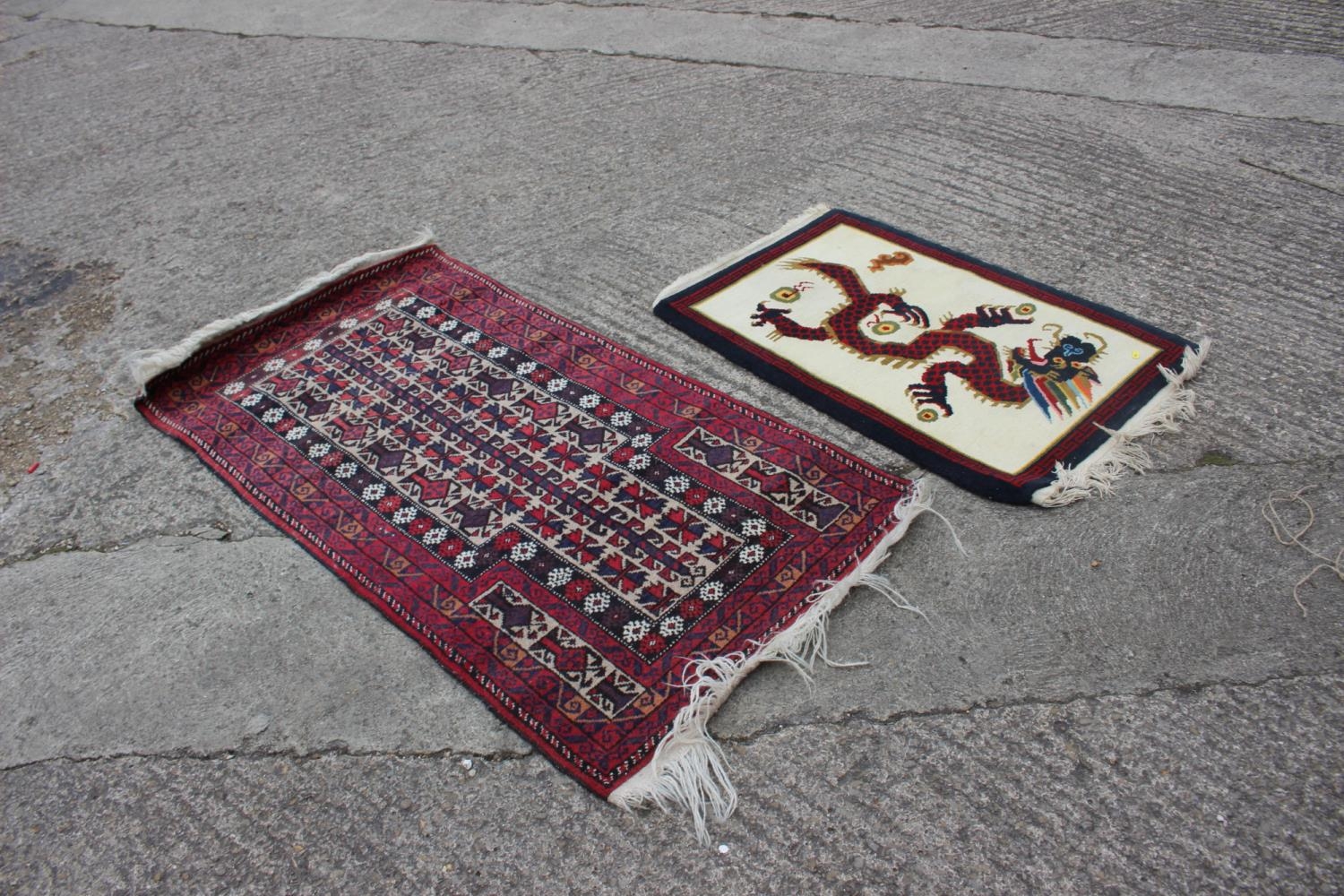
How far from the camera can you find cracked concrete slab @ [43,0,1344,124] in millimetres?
3701

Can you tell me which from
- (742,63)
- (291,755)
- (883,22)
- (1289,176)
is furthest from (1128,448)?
(883,22)

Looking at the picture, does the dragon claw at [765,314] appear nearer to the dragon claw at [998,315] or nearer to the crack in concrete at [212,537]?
the dragon claw at [998,315]

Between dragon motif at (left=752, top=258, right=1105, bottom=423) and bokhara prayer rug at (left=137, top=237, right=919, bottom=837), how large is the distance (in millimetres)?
367

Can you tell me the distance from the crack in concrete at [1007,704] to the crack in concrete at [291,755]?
397 millimetres

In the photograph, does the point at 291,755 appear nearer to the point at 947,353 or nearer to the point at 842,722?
the point at 842,722

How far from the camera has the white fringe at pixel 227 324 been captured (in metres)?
2.47

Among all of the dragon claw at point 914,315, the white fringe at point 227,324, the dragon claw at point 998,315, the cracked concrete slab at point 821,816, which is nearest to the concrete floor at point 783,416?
the cracked concrete slab at point 821,816

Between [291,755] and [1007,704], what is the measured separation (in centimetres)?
127

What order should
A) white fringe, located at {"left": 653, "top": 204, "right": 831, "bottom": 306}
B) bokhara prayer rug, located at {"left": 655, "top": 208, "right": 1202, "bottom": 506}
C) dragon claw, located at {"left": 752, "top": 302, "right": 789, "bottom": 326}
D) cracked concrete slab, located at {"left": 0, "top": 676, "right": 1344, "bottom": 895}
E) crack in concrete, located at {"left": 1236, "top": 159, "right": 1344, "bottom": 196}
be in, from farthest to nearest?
crack in concrete, located at {"left": 1236, "top": 159, "right": 1344, "bottom": 196} < white fringe, located at {"left": 653, "top": 204, "right": 831, "bottom": 306} < dragon claw, located at {"left": 752, "top": 302, "right": 789, "bottom": 326} < bokhara prayer rug, located at {"left": 655, "top": 208, "right": 1202, "bottom": 506} < cracked concrete slab, located at {"left": 0, "top": 676, "right": 1344, "bottom": 895}

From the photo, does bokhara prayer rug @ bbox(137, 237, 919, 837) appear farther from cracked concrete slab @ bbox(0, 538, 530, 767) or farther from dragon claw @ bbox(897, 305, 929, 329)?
dragon claw @ bbox(897, 305, 929, 329)

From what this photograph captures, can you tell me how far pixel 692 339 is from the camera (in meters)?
2.58

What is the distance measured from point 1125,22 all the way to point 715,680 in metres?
3.97

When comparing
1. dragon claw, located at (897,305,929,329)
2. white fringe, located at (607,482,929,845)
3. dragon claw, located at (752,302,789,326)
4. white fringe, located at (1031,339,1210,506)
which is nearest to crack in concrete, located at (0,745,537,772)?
white fringe, located at (607,482,929,845)

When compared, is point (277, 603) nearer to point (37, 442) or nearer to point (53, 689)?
point (53, 689)
